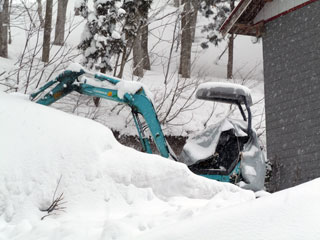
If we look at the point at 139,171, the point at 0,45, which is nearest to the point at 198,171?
the point at 139,171

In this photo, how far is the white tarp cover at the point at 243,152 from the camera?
25.2ft

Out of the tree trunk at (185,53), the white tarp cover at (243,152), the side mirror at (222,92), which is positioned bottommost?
the white tarp cover at (243,152)

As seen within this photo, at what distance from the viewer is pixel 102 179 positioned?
502cm

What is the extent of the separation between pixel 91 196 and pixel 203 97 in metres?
3.62

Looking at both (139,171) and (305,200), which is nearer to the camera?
(305,200)

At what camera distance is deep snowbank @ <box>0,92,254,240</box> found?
421 cm

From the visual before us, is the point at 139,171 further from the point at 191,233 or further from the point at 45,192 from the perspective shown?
the point at 191,233

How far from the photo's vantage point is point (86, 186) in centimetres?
489

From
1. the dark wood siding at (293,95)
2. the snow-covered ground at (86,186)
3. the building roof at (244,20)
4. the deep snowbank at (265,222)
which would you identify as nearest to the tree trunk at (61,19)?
the building roof at (244,20)

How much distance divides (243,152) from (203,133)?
78 centimetres

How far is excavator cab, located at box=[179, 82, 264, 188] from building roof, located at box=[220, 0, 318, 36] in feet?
14.2

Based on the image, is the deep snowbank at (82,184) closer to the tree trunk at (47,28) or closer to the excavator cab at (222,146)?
the excavator cab at (222,146)

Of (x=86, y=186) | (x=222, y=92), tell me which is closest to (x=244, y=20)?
(x=222, y=92)

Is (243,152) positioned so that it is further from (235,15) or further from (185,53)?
(185,53)
